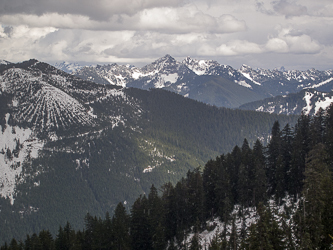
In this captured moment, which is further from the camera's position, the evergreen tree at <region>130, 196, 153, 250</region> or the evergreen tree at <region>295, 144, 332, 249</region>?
the evergreen tree at <region>130, 196, 153, 250</region>

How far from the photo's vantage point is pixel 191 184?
99188 millimetres

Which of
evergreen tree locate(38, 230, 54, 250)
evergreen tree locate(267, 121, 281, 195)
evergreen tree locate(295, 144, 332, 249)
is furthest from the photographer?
evergreen tree locate(267, 121, 281, 195)

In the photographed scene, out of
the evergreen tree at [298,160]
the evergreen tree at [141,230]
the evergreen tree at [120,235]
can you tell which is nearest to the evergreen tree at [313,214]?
the evergreen tree at [298,160]

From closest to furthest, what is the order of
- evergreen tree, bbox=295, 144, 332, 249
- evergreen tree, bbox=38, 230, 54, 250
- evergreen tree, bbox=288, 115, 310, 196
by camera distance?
evergreen tree, bbox=295, 144, 332, 249, evergreen tree, bbox=288, 115, 310, 196, evergreen tree, bbox=38, 230, 54, 250

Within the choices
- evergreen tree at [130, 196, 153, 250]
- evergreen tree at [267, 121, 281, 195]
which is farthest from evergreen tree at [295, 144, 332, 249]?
evergreen tree at [130, 196, 153, 250]

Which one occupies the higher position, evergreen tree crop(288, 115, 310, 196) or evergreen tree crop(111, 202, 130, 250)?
evergreen tree crop(288, 115, 310, 196)

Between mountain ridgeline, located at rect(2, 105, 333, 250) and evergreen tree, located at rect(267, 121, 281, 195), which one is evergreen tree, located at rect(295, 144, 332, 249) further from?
evergreen tree, located at rect(267, 121, 281, 195)

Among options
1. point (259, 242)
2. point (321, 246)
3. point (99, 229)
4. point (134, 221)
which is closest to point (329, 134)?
point (321, 246)

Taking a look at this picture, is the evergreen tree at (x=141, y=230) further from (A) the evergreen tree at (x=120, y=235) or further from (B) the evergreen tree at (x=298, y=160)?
(B) the evergreen tree at (x=298, y=160)

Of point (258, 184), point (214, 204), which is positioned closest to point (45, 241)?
point (214, 204)

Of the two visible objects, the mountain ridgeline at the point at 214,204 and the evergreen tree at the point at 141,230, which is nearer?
the mountain ridgeline at the point at 214,204

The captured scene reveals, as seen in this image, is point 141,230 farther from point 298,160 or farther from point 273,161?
point 298,160

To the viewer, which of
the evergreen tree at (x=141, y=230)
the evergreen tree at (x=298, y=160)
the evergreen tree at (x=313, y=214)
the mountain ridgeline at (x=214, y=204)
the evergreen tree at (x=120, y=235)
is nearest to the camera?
the evergreen tree at (x=313, y=214)

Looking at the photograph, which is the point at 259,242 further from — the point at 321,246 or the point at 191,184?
the point at 191,184
